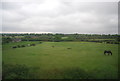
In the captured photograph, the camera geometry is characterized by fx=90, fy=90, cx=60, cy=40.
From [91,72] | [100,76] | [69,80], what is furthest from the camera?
[91,72]

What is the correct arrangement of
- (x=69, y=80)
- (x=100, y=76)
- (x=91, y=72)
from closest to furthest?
(x=69, y=80) → (x=100, y=76) → (x=91, y=72)

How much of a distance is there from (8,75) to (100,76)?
5.35 metres

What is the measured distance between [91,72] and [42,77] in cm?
296

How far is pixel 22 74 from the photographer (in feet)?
17.7

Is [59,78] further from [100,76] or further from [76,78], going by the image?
[100,76]

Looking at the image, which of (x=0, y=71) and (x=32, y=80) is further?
(x=0, y=71)

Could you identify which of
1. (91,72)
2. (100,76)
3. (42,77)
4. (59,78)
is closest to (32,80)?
(42,77)

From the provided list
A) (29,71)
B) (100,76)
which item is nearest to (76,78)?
(100,76)

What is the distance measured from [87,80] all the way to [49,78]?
2077 mm

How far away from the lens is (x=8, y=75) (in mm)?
5262

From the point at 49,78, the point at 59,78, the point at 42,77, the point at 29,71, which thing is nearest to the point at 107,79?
the point at 59,78

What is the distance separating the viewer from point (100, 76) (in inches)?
203

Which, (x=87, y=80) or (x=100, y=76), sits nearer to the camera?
(x=87, y=80)

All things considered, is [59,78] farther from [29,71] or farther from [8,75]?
[8,75]
